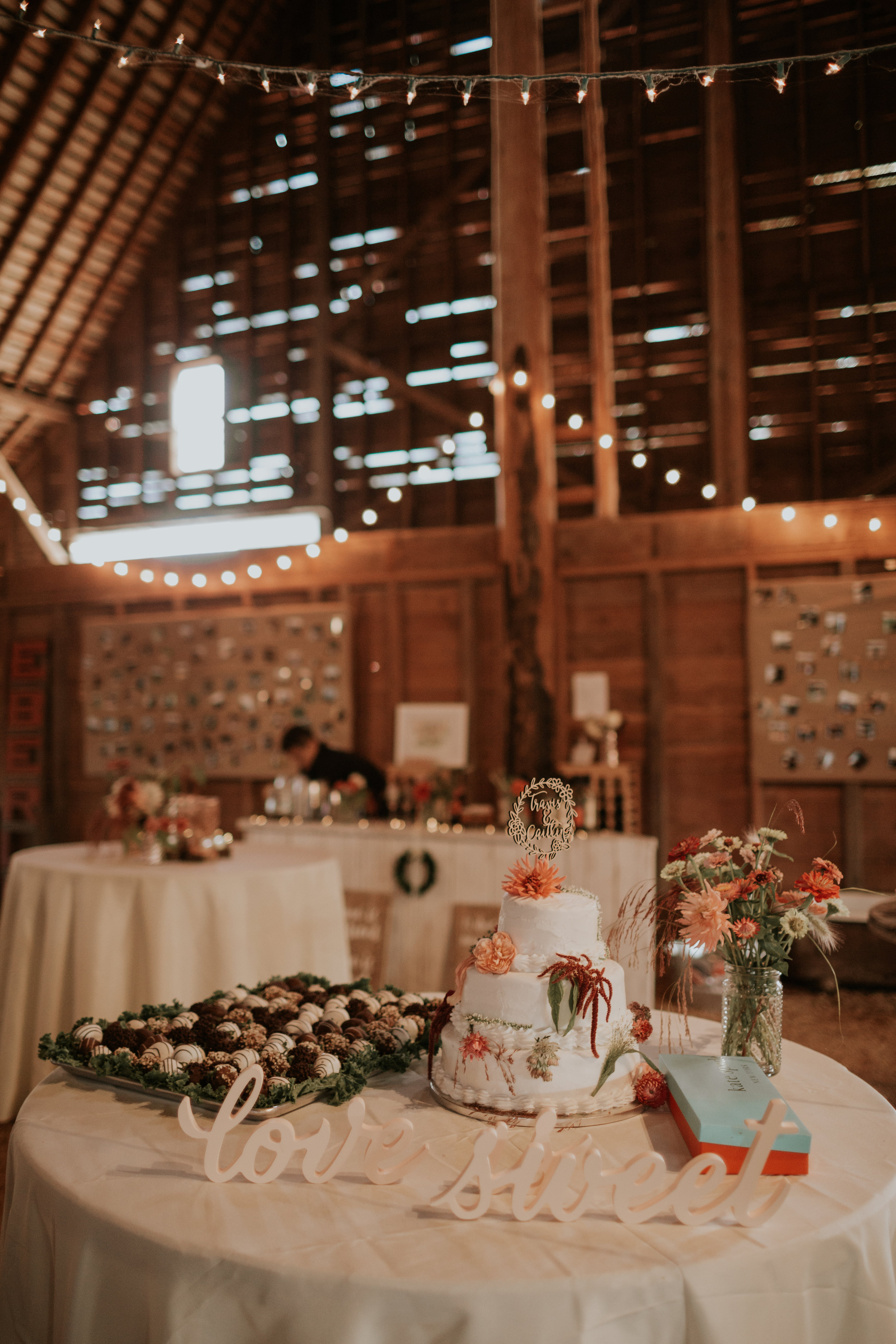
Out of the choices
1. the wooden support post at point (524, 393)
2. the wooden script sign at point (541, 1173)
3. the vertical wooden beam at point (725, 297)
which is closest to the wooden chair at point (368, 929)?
the wooden support post at point (524, 393)

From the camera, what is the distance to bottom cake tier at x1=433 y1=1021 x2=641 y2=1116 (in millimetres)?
1734

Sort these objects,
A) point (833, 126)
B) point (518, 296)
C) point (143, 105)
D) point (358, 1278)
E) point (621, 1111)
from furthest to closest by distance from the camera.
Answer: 1. point (143, 105)
2. point (833, 126)
3. point (518, 296)
4. point (621, 1111)
5. point (358, 1278)

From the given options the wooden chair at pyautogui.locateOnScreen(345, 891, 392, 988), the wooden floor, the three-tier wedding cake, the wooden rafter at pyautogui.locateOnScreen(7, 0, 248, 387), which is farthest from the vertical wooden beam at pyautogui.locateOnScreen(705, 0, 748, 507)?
the three-tier wedding cake

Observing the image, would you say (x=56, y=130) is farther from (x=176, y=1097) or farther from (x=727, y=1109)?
(x=727, y=1109)

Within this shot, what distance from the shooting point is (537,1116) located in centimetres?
173

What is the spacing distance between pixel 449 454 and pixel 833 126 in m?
3.99

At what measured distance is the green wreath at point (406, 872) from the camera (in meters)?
5.49

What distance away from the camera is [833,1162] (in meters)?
1.57

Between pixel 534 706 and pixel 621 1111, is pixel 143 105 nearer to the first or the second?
pixel 534 706

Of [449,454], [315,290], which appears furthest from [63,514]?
[449,454]

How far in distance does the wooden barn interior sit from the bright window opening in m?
0.04

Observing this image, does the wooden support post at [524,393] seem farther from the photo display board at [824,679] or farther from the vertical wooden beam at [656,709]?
the photo display board at [824,679]

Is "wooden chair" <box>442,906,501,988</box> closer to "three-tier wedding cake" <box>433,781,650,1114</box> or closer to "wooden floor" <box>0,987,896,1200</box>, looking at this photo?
"wooden floor" <box>0,987,896,1200</box>

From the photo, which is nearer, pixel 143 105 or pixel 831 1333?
pixel 831 1333
